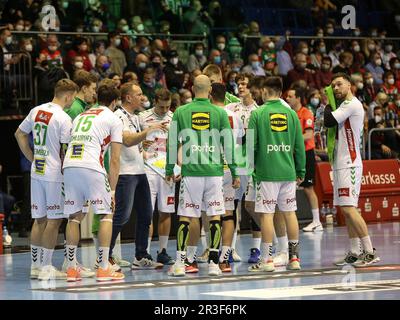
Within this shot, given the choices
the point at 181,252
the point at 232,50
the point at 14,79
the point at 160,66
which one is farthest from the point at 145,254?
the point at 232,50

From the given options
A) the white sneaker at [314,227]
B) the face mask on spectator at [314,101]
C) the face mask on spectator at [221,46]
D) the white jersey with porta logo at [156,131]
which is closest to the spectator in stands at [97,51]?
the face mask on spectator at [221,46]

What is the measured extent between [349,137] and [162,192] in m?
2.53

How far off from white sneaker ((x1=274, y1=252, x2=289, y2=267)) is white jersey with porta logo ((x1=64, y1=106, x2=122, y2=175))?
271 centimetres

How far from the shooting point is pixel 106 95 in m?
12.8

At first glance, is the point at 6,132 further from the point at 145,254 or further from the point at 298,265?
the point at 298,265

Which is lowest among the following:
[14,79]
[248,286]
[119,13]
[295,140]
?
[248,286]

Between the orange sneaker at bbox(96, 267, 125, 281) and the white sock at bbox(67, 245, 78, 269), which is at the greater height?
the white sock at bbox(67, 245, 78, 269)

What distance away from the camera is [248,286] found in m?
11.7

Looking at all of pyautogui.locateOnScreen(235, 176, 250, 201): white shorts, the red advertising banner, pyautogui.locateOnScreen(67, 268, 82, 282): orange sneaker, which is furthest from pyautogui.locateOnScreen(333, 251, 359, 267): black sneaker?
the red advertising banner

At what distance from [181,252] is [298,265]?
1.50 m

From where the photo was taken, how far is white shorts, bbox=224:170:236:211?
1396 centimetres

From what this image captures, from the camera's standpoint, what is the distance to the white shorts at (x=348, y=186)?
1380cm

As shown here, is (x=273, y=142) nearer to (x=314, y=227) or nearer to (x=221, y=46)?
(x=314, y=227)

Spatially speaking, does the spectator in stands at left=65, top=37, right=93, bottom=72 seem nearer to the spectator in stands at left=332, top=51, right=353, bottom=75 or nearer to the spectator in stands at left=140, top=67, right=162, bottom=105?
the spectator in stands at left=140, top=67, right=162, bottom=105
